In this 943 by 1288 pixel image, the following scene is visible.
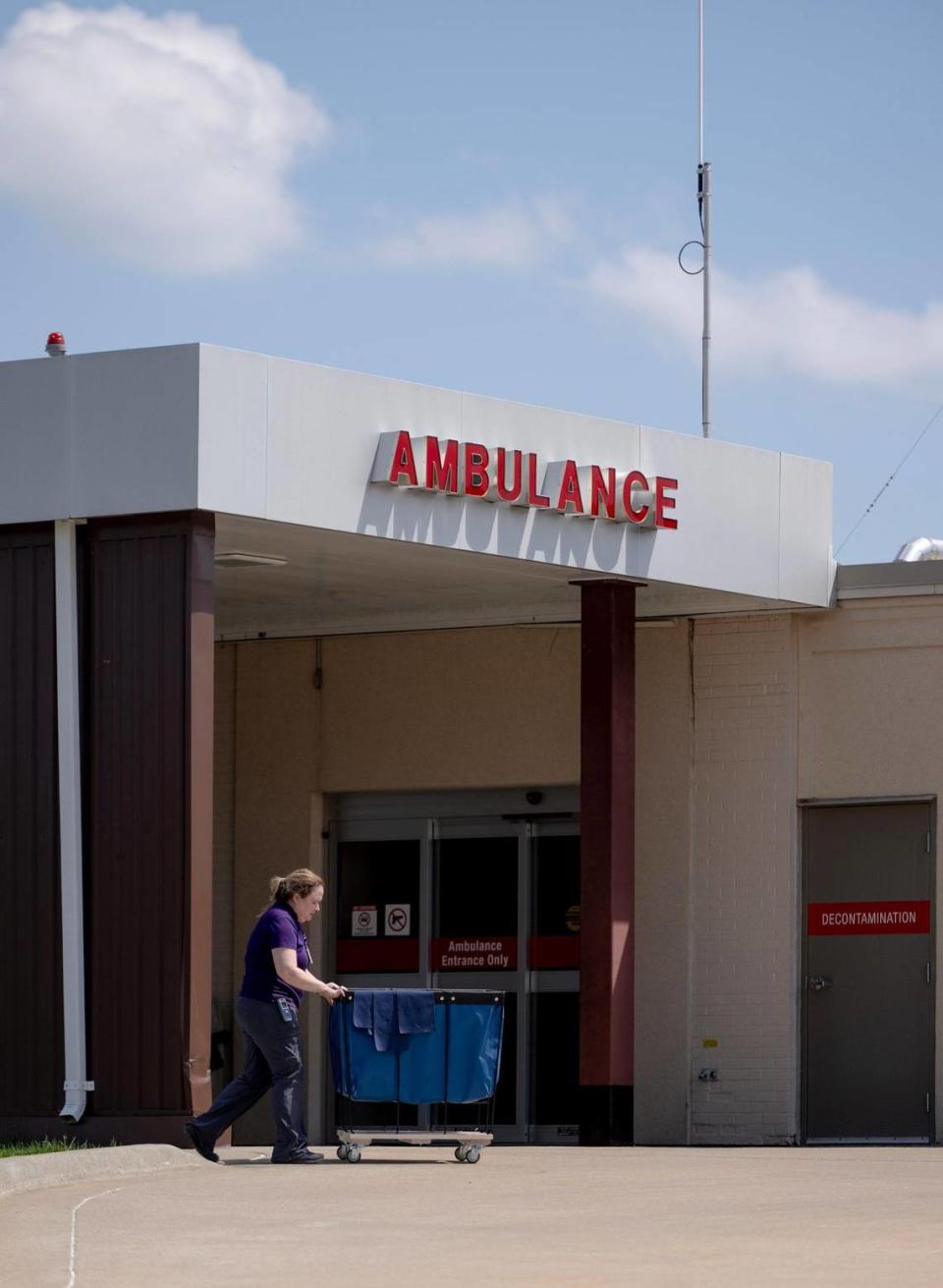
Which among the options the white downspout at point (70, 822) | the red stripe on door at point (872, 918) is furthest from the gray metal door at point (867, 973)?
the white downspout at point (70, 822)

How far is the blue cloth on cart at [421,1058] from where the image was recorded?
14617 millimetres

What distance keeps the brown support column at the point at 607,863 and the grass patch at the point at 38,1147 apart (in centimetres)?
454

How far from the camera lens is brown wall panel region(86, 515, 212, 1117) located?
15.4 metres

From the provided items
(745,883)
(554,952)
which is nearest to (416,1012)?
(745,883)

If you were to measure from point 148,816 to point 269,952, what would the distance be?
2.02 metres

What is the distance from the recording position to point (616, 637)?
61.7ft

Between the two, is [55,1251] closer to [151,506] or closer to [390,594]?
[151,506]

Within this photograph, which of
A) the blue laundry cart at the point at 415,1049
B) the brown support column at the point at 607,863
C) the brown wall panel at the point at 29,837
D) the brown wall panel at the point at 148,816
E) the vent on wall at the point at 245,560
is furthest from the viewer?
the brown support column at the point at 607,863

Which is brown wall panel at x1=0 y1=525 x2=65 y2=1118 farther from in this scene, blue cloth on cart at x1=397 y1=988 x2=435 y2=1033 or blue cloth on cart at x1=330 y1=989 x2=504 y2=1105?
blue cloth on cart at x1=397 y1=988 x2=435 y2=1033

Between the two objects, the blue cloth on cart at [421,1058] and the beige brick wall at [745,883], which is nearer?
the blue cloth on cart at [421,1058]

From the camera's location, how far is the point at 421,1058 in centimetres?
1466

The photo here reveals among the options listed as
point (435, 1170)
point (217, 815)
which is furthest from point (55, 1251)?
point (217, 815)

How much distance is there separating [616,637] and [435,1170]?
19.7ft

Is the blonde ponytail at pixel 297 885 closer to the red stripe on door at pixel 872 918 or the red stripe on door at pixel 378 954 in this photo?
the red stripe on door at pixel 872 918
